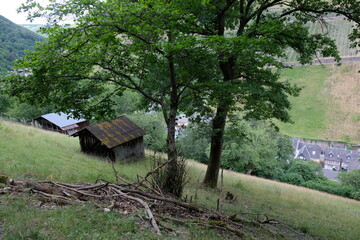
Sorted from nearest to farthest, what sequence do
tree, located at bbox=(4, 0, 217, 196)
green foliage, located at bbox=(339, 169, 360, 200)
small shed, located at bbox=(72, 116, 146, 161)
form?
1. tree, located at bbox=(4, 0, 217, 196)
2. small shed, located at bbox=(72, 116, 146, 161)
3. green foliage, located at bbox=(339, 169, 360, 200)

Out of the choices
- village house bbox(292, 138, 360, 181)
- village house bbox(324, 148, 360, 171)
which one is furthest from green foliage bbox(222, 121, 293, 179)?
village house bbox(324, 148, 360, 171)

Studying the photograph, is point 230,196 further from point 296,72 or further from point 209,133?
point 296,72

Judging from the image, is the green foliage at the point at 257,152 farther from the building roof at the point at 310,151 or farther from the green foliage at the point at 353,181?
the building roof at the point at 310,151

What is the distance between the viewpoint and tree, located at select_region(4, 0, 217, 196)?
6.50 metres

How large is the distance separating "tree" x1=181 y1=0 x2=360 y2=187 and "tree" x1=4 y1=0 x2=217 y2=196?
1325 mm

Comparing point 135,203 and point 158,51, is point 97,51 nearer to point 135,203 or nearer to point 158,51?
point 158,51

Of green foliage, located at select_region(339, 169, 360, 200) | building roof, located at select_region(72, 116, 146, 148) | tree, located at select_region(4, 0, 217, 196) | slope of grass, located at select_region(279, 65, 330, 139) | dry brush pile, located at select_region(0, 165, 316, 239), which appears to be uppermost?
slope of grass, located at select_region(279, 65, 330, 139)

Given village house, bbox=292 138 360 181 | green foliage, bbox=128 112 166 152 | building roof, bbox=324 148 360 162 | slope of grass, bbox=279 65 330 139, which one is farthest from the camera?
slope of grass, bbox=279 65 330 139

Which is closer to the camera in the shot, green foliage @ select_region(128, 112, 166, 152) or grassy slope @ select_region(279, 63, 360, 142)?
green foliage @ select_region(128, 112, 166, 152)

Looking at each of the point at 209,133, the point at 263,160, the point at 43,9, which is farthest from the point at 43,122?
the point at 43,9

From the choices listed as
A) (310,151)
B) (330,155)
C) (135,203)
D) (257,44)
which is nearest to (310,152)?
(310,151)

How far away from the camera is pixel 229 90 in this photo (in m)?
9.38

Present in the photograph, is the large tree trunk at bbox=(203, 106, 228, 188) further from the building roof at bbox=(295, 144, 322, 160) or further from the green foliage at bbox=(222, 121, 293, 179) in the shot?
the building roof at bbox=(295, 144, 322, 160)

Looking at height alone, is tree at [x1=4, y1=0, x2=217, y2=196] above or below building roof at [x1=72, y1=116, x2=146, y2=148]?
above
